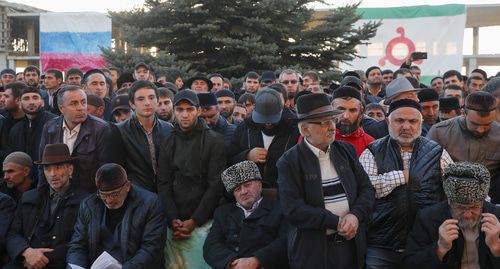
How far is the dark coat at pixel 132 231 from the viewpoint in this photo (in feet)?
15.0

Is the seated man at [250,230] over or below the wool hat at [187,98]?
below

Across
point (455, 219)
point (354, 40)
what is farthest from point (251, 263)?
point (354, 40)

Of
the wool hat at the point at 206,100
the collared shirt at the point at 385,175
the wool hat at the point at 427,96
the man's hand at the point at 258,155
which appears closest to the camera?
the collared shirt at the point at 385,175

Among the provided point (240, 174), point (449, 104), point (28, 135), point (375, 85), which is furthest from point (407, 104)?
point (375, 85)

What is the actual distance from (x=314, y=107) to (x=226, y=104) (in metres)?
3.31

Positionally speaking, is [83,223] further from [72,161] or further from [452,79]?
[452,79]

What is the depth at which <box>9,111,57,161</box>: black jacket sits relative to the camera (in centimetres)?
614

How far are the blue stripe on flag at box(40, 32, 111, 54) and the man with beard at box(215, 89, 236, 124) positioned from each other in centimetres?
1043

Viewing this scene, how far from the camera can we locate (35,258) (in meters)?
4.86

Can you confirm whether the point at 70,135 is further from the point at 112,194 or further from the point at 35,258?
the point at 35,258

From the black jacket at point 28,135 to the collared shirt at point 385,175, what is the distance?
396cm

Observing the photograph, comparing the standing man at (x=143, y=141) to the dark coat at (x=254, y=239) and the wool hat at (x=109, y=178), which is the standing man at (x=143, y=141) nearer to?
the wool hat at (x=109, y=178)

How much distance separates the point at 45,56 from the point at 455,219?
1614 centimetres

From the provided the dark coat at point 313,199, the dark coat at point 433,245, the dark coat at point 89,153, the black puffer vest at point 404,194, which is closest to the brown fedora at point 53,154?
the dark coat at point 89,153
